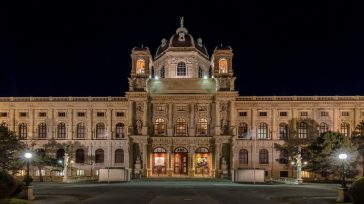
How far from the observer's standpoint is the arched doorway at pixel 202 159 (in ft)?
326

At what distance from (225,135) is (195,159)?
661 cm

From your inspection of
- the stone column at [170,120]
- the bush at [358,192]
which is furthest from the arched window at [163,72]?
the bush at [358,192]

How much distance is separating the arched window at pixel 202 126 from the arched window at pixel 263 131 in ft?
32.3

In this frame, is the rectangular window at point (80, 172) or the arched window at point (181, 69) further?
the arched window at point (181, 69)

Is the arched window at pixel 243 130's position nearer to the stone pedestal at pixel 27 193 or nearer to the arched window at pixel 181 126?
the arched window at pixel 181 126

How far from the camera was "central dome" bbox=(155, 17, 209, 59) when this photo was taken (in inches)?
4153

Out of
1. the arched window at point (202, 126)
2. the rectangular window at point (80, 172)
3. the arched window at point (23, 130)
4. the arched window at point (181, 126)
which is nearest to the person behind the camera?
the arched window at point (202, 126)

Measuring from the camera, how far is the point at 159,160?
99875mm

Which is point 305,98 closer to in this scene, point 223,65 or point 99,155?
point 223,65

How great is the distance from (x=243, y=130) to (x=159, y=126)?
1479cm

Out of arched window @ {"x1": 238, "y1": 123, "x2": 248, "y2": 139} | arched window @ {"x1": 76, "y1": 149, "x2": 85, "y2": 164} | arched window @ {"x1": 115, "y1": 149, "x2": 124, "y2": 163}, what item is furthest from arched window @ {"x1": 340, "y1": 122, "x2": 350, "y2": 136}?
arched window @ {"x1": 76, "y1": 149, "x2": 85, "y2": 164}

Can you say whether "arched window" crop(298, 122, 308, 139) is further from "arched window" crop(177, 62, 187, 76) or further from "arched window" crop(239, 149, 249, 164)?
"arched window" crop(177, 62, 187, 76)

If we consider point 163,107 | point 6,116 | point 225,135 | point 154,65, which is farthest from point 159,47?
point 6,116

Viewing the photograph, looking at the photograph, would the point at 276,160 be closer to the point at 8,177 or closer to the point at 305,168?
the point at 305,168
